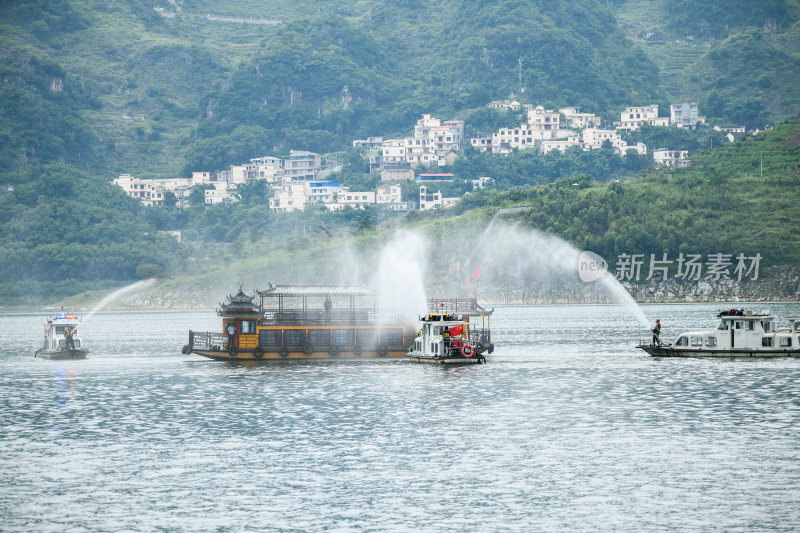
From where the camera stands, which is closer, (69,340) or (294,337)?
(294,337)

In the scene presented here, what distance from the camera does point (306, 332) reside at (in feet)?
303

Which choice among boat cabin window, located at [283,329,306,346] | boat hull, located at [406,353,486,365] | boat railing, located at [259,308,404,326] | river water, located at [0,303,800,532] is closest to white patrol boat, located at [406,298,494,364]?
boat hull, located at [406,353,486,365]

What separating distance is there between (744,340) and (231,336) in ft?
135

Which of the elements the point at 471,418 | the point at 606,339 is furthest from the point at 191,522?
the point at 606,339

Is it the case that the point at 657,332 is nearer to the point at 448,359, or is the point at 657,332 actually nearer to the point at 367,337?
the point at 448,359

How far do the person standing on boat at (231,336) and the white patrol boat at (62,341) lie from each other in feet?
54.3

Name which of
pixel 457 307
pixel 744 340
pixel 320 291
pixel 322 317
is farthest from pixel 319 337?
pixel 744 340

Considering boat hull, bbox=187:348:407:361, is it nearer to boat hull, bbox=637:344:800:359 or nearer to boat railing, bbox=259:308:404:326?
boat railing, bbox=259:308:404:326

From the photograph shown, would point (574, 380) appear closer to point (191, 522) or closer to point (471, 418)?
point (471, 418)

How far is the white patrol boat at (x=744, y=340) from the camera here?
86.9 m

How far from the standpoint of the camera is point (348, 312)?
94062 mm

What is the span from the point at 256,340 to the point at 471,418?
36.1 metres

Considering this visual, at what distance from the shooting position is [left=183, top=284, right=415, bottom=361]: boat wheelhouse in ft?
301

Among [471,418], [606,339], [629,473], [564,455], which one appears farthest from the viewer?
[606,339]
